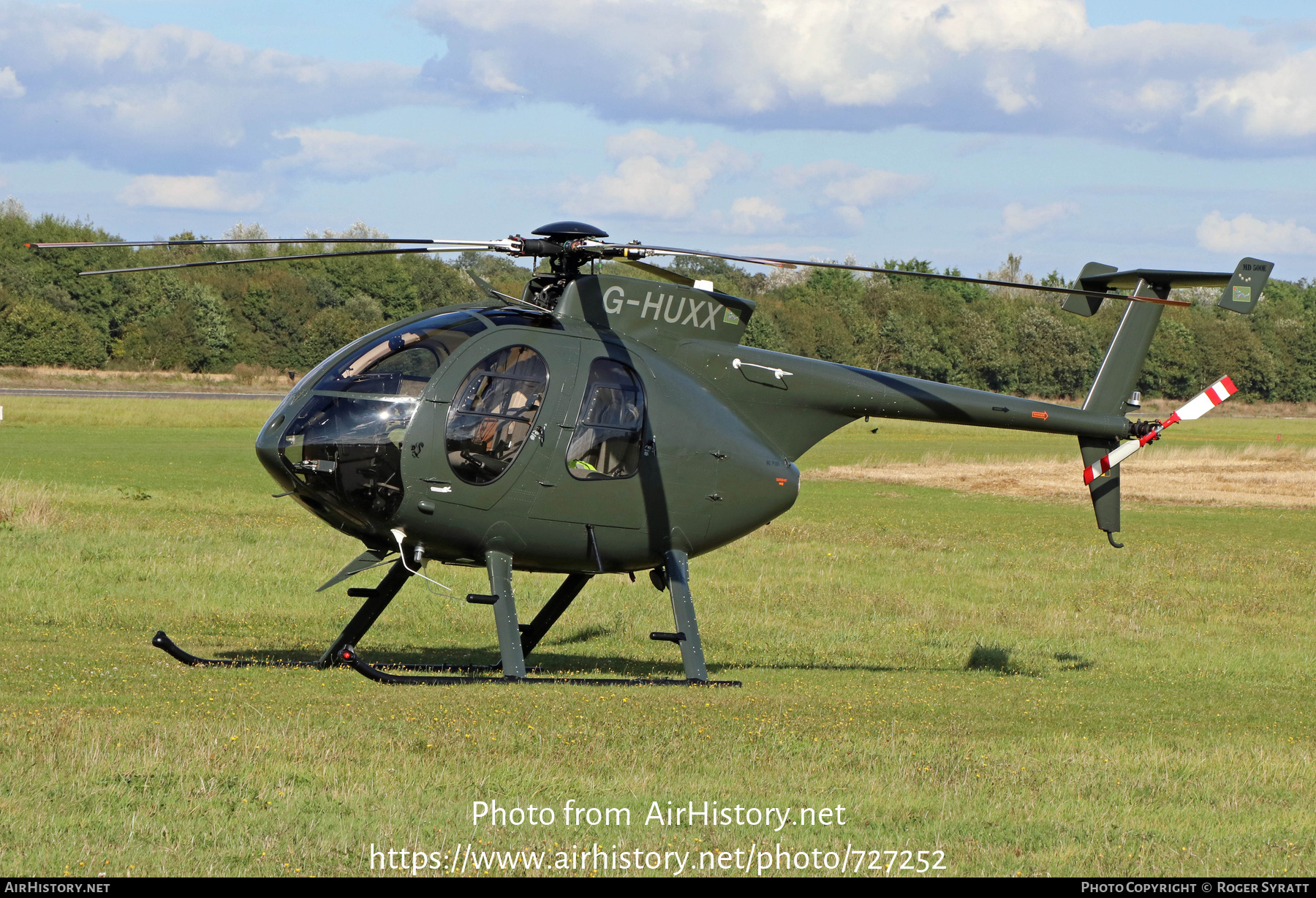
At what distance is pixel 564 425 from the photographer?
13352 millimetres

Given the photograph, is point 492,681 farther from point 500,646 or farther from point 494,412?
point 494,412

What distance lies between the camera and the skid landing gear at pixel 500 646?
13.4m

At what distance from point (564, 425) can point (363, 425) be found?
6.91 feet

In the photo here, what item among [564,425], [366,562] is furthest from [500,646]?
[564,425]

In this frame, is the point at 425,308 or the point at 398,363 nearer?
the point at 398,363

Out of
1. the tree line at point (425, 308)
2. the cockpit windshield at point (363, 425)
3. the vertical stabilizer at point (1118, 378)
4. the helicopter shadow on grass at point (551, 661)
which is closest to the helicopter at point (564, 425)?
the cockpit windshield at point (363, 425)

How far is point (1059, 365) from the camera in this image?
103375mm

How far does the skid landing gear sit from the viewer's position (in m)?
13.4

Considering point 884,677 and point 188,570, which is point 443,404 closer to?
point 884,677

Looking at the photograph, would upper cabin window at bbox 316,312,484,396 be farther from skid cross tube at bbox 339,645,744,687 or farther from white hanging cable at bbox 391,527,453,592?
skid cross tube at bbox 339,645,744,687

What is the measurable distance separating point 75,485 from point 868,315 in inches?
3189

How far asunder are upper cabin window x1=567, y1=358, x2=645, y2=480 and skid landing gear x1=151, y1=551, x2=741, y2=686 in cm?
131

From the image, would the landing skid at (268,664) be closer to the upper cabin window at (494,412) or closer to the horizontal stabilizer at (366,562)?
the horizontal stabilizer at (366,562)

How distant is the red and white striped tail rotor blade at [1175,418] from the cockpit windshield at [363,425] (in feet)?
28.9
